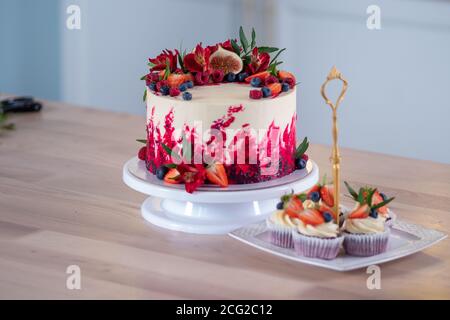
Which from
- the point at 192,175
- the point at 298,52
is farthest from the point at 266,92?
the point at 298,52

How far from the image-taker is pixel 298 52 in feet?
12.9

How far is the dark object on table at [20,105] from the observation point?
116 inches

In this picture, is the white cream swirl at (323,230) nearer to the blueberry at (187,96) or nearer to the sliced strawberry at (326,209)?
the sliced strawberry at (326,209)

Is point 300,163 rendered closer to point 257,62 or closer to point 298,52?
point 257,62

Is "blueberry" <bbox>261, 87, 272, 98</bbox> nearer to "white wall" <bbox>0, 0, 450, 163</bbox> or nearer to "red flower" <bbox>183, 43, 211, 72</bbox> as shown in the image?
"red flower" <bbox>183, 43, 211, 72</bbox>

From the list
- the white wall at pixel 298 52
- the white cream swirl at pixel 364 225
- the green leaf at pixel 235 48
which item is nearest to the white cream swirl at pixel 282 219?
the white cream swirl at pixel 364 225

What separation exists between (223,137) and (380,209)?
34cm

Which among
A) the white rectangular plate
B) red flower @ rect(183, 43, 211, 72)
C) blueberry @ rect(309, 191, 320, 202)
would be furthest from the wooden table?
red flower @ rect(183, 43, 211, 72)

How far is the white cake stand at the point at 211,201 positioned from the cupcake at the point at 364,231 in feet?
0.65

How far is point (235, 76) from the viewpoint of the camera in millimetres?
2088

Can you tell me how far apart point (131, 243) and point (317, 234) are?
1.33 feet

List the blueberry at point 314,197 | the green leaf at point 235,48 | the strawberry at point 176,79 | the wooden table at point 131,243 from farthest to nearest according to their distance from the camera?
the green leaf at point 235,48, the strawberry at point 176,79, the blueberry at point 314,197, the wooden table at point 131,243
